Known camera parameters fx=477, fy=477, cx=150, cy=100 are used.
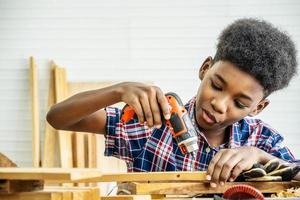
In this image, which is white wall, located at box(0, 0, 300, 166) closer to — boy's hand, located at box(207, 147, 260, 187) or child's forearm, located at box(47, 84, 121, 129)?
child's forearm, located at box(47, 84, 121, 129)

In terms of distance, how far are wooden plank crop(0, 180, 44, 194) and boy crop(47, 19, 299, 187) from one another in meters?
0.70

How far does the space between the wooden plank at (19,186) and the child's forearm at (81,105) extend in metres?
0.76

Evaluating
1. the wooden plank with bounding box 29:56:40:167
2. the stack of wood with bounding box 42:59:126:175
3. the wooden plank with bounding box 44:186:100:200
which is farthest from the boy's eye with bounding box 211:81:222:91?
the wooden plank with bounding box 29:56:40:167

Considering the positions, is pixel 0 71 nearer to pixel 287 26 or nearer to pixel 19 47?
pixel 19 47

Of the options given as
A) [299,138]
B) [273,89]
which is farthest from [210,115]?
[299,138]

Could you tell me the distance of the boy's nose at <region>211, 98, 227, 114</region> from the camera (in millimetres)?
2424

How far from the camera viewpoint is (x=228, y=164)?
6.73 ft

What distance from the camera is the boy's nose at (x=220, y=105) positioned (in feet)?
7.95

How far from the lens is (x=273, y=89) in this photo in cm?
270

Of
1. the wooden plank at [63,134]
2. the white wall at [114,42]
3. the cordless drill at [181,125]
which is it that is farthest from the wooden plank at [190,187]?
the wooden plank at [63,134]

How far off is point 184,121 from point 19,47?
5086 millimetres

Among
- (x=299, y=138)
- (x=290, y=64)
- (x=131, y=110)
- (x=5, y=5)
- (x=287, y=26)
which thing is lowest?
(x=299, y=138)

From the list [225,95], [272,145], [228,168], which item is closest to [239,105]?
[225,95]

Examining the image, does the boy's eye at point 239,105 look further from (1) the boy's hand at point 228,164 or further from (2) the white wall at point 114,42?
(2) the white wall at point 114,42
